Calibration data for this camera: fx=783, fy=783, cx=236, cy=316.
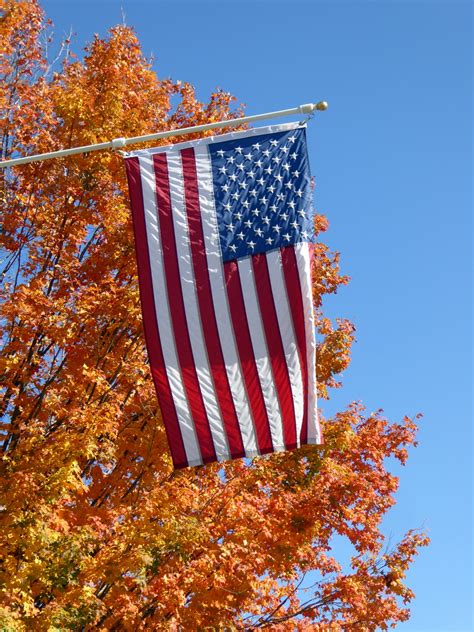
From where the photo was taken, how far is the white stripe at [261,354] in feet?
30.5

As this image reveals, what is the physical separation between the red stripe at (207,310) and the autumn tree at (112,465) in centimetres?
411

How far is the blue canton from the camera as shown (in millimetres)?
9703

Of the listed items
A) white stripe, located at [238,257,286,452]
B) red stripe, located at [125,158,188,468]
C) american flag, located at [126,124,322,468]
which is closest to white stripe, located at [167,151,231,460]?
american flag, located at [126,124,322,468]

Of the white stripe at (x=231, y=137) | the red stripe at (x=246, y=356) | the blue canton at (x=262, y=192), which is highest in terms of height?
the white stripe at (x=231, y=137)

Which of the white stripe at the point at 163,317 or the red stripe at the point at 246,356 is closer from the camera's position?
the white stripe at the point at 163,317

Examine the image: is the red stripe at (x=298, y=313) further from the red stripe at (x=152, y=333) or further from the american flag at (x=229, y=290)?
the red stripe at (x=152, y=333)

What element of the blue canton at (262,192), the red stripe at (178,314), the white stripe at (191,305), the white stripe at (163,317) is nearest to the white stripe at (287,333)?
the blue canton at (262,192)

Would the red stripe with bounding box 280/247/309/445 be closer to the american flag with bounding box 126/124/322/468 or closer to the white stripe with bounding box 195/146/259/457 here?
the american flag with bounding box 126/124/322/468

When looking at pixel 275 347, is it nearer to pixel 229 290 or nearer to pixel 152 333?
pixel 229 290

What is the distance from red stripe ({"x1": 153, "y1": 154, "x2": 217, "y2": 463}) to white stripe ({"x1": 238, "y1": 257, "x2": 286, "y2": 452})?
0.75m

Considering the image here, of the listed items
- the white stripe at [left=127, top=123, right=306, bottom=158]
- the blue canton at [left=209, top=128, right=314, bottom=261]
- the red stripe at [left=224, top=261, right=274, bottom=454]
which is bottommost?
the red stripe at [left=224, top=261, right=274, bottom=454]

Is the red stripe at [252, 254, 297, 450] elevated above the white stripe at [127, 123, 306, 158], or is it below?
below

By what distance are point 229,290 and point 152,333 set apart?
106 cm

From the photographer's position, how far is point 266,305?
31.0 feet
